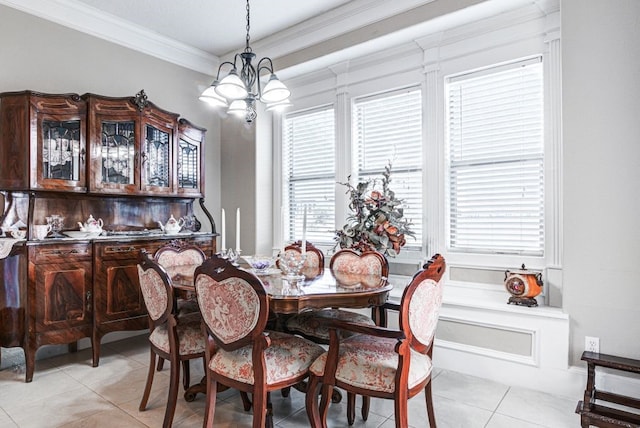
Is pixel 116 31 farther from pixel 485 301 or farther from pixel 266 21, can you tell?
pixel 485 301

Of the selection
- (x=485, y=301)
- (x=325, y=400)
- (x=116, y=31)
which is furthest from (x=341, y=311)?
(x=116, y=31)

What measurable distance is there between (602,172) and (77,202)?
4245 millimetres

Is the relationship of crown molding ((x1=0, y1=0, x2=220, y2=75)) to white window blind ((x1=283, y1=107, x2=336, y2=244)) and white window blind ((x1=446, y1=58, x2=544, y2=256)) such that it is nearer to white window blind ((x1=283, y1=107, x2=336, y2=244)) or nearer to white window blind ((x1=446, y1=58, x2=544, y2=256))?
white window blind ((x1=283, y1=107, x2=336, y2=244))

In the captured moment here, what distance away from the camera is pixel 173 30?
13.3 ft

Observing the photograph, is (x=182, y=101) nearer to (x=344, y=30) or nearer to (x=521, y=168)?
(x=344, y=30)

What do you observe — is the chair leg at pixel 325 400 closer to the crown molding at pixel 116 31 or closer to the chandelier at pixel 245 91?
the chandelier at pixel 245 91

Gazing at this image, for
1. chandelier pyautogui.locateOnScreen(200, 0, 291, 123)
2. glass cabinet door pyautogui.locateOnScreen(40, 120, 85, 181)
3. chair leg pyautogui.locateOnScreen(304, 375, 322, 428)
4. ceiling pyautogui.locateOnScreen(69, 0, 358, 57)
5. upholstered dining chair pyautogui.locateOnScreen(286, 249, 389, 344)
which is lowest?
chair leg pyautogui.locateOnScreen(304, 375, 322, 428)

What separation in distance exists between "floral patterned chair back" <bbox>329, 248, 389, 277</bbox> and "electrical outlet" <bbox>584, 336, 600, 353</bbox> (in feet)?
4.51

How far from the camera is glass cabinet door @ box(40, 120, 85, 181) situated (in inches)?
123

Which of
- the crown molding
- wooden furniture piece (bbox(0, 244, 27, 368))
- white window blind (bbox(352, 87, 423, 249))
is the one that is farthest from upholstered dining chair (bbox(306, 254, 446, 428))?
the crown molding

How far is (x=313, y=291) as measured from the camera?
2039 mm

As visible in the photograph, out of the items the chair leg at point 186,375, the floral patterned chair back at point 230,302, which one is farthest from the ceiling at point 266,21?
the chair leg at point 186,375

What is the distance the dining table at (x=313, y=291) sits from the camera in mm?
1924

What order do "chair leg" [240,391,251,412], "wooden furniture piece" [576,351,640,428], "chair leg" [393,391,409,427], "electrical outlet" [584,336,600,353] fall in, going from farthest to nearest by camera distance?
"electrical outlet" [584,336,600,353], "chair leg" [240,391,251,412], "wooden furniture piece" [576,351,640,428], "chair leg" [393,391,409,427]
